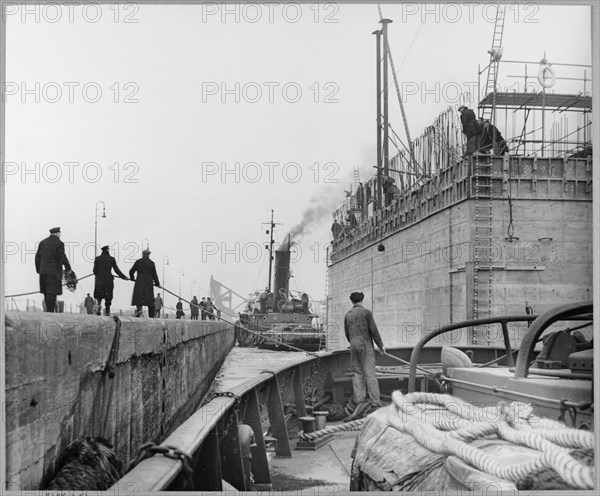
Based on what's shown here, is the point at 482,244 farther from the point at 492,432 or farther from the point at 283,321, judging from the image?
the point at 283,321

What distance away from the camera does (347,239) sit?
1006 inches

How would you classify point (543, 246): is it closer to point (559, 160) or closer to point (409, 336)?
point (559, 160)

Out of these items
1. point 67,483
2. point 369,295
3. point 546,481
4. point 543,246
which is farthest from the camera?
point 369,295

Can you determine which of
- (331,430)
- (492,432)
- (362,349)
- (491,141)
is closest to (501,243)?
(491,141)

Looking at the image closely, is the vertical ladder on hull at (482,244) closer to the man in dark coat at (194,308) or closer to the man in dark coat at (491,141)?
the man in dark coat at (491,141)

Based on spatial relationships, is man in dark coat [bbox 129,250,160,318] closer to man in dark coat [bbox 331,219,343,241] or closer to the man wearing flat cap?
the man wearing flat cap

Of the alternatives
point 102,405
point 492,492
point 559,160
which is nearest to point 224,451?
point 102,405

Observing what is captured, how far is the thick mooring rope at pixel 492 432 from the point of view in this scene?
294 cm

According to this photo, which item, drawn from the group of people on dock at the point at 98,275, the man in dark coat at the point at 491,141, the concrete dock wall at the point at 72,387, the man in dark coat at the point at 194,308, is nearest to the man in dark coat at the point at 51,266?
the group of people on dock at the point at 98,275

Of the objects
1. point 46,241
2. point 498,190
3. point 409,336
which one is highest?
point 498,190

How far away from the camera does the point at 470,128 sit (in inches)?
639

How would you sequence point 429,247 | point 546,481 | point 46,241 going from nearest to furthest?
1. point 546,481
2. point 46,241
3. point 429,247

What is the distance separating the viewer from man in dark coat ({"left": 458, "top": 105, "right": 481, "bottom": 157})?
1617 cm

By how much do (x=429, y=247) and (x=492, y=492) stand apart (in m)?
15.8
